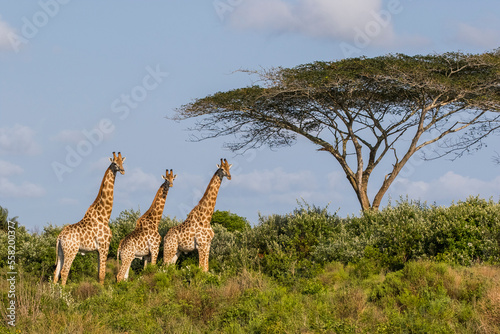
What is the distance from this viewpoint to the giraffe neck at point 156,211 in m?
16.9

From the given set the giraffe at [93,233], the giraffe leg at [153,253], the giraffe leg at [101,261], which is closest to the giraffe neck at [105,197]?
the giraffe at [93,233]

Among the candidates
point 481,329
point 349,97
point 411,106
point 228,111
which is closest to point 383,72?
point 349,97

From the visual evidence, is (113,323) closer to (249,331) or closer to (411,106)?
(249,331)

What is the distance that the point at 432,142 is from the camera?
92.0 feet

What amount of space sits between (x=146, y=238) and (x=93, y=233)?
4.50ft

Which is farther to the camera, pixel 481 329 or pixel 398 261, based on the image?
pixel 398 261

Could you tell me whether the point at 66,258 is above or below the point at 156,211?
→ below

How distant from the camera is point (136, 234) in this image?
16750 mm

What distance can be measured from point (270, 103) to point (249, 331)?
55.7 ft

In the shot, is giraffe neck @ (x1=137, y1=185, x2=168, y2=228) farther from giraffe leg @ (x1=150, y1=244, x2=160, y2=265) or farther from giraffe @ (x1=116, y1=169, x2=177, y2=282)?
giraffe leg @ (x1=150, y1=244, x2=160, y2=265)

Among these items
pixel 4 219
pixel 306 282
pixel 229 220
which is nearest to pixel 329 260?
pixel 306 282

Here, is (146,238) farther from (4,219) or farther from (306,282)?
(4,219)

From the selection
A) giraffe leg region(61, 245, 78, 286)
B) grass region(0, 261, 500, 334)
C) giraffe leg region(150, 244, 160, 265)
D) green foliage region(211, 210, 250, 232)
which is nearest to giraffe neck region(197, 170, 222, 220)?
giraffe leg region(150, 244, 160, 265)

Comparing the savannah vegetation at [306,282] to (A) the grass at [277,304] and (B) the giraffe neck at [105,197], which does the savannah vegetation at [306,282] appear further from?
(B) the giraffe neck at [105,197]
